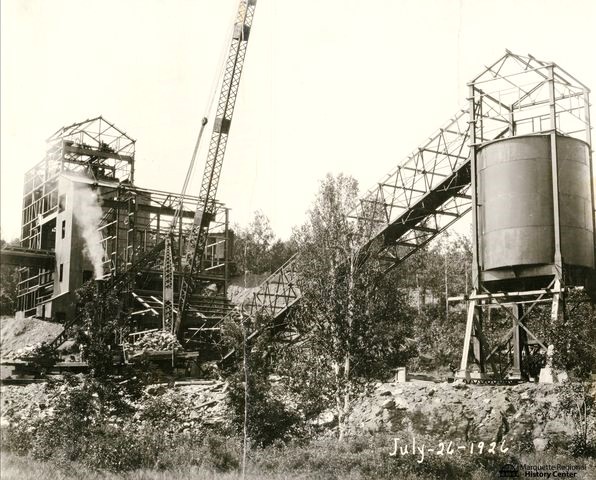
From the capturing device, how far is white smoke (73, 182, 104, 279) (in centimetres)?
3703

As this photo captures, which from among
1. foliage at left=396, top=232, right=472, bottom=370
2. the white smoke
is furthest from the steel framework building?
foliage at left=396, top=232, right=472, bottom=370

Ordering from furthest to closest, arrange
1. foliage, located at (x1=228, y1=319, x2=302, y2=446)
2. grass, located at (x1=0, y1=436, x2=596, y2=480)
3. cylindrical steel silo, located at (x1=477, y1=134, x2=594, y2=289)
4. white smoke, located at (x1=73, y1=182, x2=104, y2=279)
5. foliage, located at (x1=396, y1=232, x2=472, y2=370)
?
white smoke, located at (x1=73, y1=182, x2=104, y2=279) → foliage, located at (x1=396, y1=232, x2=472, y2=370) → cylindrical steel silo, located at (x1=477, y1=134, x2=594, y2=289) → foliage, located at (x1=228, y1=319, x2=302, y2=446) → grass, located at (x1=0, y1=436, x2=596, y2=480)

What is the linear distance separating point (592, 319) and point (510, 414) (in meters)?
4.03

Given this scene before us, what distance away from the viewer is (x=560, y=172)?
20250mm

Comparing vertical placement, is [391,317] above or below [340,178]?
below

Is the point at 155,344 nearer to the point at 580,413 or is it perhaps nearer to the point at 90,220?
the point at 90,220

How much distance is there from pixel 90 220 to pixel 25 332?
10.4m

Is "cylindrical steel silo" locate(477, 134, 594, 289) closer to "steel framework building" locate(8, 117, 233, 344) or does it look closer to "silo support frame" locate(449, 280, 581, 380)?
"silo support frame" locate(449, 280, 581, 380)

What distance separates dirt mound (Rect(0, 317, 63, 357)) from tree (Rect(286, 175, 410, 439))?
84.7ft

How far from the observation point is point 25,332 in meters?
42.5

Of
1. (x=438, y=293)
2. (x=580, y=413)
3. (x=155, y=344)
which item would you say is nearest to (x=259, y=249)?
(x=438, y=293)

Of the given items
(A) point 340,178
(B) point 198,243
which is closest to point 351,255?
(A) point 340,178

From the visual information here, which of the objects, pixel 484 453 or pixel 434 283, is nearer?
pixel 484 453

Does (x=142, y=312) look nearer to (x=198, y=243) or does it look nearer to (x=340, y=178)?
(x=198, y=243)
